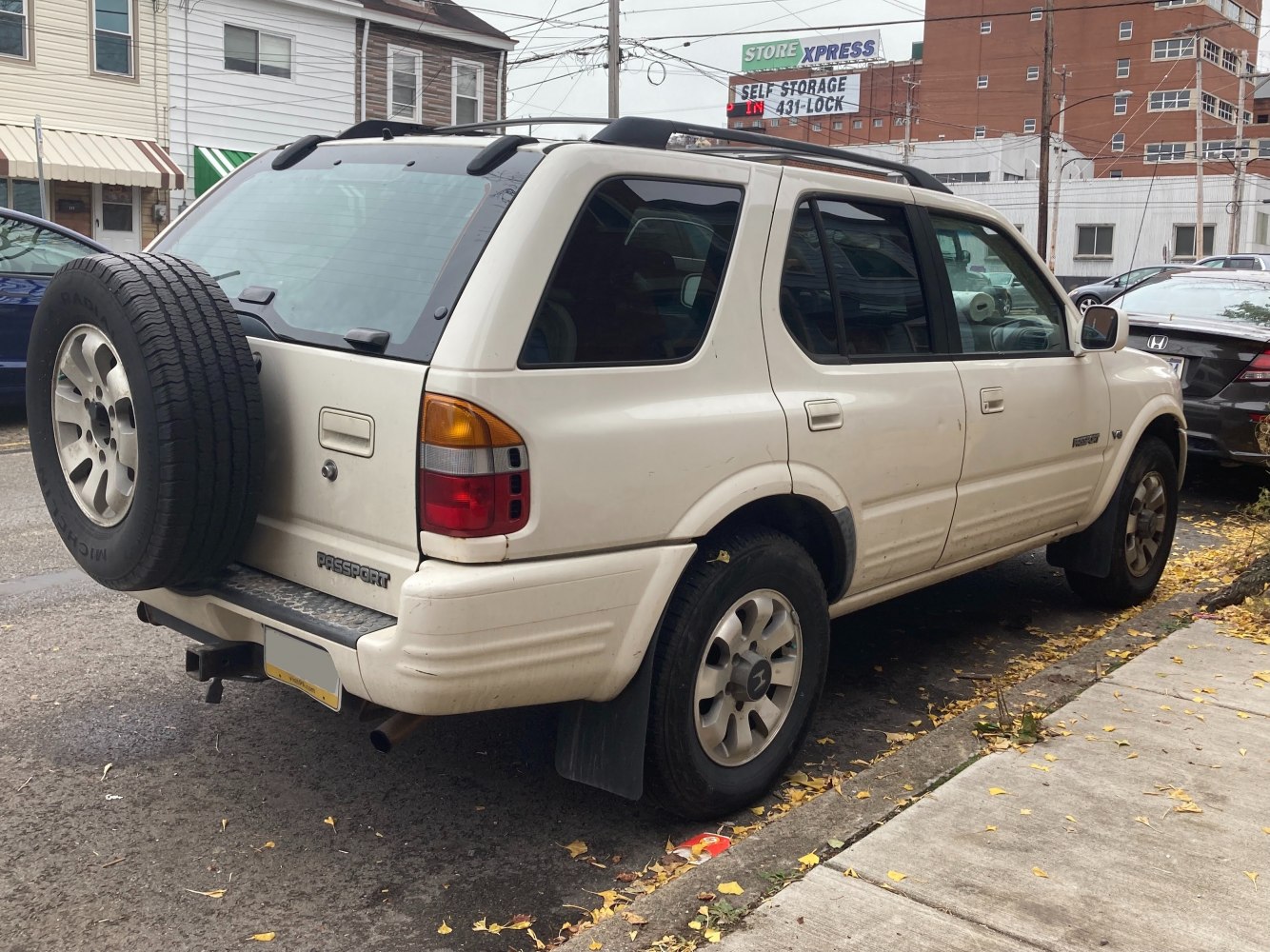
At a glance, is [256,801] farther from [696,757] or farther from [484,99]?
[484,99]

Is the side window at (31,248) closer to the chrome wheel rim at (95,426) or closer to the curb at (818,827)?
the chrome wheel rim at (95,426)

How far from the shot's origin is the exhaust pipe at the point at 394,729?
123 inches

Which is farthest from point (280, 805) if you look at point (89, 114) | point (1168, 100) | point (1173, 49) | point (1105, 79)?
point (1105, 79)

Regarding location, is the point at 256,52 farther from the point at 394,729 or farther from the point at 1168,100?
the point at 1168,100

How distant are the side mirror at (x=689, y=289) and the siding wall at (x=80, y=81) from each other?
68.5 ft

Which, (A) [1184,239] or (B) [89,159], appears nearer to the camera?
(B) [89,159]

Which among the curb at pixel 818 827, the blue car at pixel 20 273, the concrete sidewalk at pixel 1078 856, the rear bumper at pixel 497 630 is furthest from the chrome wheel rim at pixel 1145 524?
the blue car at pixel 20 273

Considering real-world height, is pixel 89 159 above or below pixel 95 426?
above

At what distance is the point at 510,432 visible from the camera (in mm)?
2949

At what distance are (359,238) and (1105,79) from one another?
86.4 m

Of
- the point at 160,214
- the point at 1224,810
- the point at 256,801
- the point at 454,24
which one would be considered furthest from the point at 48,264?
the point at 454,24

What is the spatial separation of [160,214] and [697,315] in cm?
2241

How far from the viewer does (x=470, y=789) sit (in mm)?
3854

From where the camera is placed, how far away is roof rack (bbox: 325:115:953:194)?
11.5 ft
